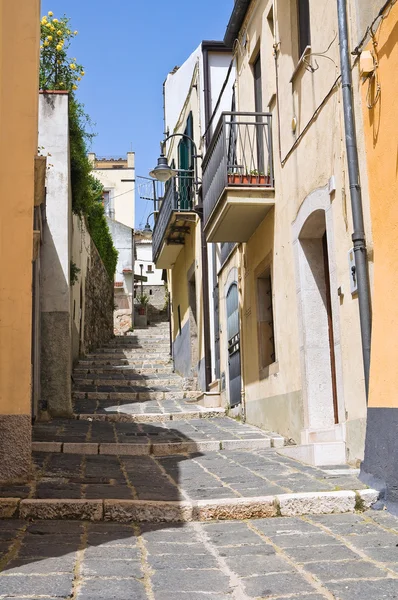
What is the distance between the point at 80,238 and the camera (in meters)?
16.9

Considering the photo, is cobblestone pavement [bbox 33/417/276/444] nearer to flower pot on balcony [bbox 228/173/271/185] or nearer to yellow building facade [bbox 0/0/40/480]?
yellow building facade [bbox 0/0/40/480]

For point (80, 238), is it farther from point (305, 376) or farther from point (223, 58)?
point (305, 376)

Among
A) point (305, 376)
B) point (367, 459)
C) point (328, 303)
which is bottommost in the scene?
point (367, 459)

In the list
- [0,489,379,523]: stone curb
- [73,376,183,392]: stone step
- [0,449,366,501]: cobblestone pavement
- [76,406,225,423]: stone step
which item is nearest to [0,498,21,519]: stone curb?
[0,489,379,523]: stone curb

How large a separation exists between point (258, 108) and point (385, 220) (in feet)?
19.6

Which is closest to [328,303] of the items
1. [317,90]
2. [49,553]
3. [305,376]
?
[305,376]

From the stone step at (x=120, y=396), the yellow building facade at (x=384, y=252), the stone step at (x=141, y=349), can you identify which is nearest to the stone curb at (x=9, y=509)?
the yellow building facade at (x=384, y=252)

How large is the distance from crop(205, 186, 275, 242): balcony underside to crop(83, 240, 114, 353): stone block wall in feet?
31.0

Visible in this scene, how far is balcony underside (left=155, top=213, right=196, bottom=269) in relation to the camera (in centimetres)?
1584

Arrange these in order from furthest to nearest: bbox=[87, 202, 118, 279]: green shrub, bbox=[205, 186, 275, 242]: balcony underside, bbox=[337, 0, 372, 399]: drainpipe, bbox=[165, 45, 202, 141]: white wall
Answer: bbox=[87, 202, 118, 279]: green shrub < bbox=[165, 45, 202, 141]: white wall < bbox=[205, 186, 275, 242]: balcony underside < bbox=[337, 0, 372, 399]: drainpipe

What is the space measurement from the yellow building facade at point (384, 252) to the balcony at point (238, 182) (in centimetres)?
377

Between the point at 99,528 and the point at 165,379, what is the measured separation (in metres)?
11.9

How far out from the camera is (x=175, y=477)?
6574 millimetres

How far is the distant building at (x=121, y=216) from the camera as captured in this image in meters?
33.3
